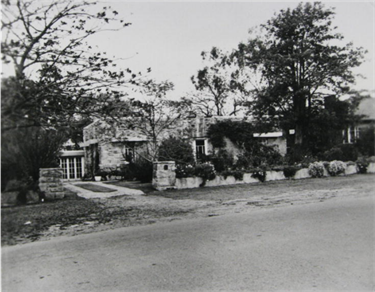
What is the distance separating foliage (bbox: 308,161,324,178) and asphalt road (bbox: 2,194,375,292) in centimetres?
810

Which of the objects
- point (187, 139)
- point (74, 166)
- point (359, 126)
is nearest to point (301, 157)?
point (359, 126)

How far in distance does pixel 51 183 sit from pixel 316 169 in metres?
10.4

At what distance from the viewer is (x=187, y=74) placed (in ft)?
17.4

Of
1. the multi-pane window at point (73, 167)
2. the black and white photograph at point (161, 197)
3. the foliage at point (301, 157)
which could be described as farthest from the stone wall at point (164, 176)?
the multi-pane window at point (73, 167)

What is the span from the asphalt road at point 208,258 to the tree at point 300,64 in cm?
562

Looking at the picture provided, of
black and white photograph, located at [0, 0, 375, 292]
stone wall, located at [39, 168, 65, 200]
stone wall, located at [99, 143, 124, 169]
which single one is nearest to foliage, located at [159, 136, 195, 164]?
black and white photograph, located at [0, 0, 375, 292]

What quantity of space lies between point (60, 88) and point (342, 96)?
16835mm

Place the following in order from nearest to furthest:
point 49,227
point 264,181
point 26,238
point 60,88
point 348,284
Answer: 1. point 60,88
2. point 348,284
3. point 26,238
4. point 49,227
5. point 264,181

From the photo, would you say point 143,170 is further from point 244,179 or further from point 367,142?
point 367,142

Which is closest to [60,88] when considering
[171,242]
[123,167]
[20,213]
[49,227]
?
[171,242]

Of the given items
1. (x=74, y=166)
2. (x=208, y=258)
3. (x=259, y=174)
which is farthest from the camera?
(x=74, y=166)

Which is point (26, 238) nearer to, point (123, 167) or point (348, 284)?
point (348, 284)

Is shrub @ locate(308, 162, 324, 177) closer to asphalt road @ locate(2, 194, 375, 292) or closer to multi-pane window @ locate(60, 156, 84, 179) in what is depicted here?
asphalt road @ locate(2, 194, 375, 292)

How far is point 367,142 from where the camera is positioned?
44.7 feet
